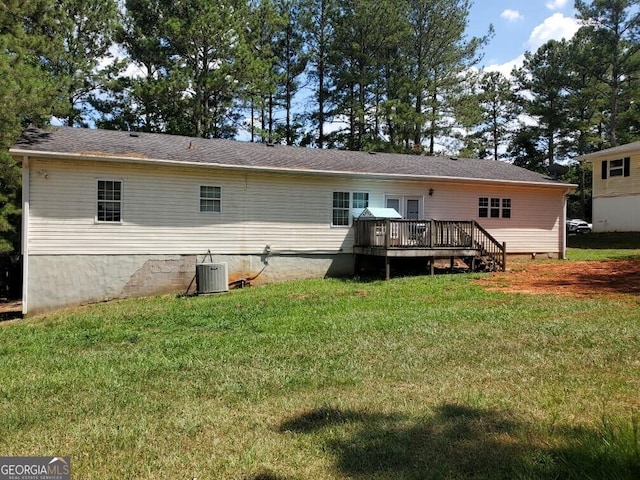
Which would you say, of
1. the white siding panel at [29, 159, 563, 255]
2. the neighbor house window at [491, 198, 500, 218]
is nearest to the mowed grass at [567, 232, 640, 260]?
the neighbor house window at [491, 198, 500, 218]

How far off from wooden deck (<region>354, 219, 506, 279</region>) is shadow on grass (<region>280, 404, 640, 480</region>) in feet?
32.6

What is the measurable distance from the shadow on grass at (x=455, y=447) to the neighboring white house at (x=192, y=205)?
10.2 metres

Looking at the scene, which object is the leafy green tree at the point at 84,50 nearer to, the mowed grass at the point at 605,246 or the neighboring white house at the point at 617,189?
the mowed grass at the point at 605,246

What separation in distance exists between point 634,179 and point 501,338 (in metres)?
23.5

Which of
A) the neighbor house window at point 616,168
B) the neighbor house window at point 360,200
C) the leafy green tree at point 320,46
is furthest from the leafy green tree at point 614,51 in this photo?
the neighbor house window at point 360,200

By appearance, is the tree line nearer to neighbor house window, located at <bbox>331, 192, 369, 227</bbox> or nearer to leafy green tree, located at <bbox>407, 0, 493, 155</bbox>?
leafy green tree, located at <bbox>407, 0, 493, 155</bbox>

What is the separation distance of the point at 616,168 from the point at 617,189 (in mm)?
1210

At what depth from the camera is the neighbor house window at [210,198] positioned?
44.2 ft

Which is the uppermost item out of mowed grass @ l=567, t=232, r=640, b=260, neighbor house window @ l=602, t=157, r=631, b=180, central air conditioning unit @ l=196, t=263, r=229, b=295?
neighbor house window @ l=602, t=157, r=631, b=180

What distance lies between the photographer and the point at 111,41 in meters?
23.4

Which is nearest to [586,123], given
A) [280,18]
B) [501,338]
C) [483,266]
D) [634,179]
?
[634,179]

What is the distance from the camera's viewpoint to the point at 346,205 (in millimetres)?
15219

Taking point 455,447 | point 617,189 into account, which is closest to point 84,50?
point 455,447

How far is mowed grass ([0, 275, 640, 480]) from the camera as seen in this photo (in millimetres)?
3139
